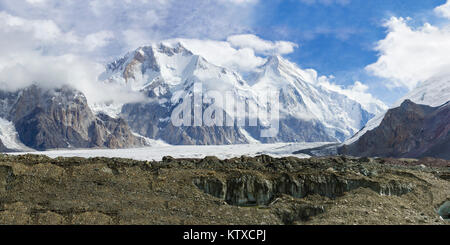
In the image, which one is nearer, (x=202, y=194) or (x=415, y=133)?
(x=202, y=194)

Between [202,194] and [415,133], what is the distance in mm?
169859

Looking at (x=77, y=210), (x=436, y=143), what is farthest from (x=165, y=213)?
(x=436, y=143)

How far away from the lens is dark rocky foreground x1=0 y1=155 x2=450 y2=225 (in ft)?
77.2

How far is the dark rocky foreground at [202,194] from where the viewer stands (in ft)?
77.2

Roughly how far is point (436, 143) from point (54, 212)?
153206mm

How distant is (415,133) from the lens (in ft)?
570

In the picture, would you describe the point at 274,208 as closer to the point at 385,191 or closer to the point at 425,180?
the point at 385,191

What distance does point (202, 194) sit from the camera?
27312mm

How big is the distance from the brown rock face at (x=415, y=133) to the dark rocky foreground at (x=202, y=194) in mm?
117850

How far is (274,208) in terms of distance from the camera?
25375 mm

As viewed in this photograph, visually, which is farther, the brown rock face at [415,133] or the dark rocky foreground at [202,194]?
the brown rock face at [415,133]

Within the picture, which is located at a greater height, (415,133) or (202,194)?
(415,133)

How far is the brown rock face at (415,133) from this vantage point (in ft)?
483

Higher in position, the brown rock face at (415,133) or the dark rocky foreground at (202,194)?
the brown rock face at (415,133)
